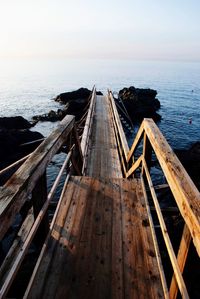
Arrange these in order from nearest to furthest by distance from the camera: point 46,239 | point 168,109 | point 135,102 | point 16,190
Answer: point 16,190, point 46,239, point 135,102, point 168,109

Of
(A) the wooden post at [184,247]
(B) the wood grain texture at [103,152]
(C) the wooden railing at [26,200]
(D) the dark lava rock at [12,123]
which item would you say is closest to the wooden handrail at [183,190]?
(A) the wooden post at [184,247]

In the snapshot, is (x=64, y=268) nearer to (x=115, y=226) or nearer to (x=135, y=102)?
(x=115, y=226)

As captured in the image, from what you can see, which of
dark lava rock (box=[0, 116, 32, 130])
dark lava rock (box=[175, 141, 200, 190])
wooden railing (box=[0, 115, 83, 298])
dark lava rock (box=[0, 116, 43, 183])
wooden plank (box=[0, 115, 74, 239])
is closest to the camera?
wooden plank (box=[0, 115, 74, 239])

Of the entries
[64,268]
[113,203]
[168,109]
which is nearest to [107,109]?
[113,203]

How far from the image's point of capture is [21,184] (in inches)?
90.3

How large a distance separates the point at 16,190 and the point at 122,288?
1.98 meters

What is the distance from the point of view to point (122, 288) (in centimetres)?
334

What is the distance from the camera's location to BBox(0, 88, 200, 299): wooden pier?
229 cm

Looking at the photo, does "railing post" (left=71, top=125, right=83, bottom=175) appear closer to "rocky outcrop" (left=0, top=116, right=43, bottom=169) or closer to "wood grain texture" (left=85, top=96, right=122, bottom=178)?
"wood grain texture" (left=85, top=96, right=122, bottom=178)

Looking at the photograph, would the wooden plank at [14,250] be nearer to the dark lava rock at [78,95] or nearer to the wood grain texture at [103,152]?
the wood grain texture at [103,152]

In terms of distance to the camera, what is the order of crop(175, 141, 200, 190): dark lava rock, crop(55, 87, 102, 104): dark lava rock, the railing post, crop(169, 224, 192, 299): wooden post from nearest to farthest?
crop(169, 224, 192, 299): wooden post
the railing post
crop(175, 141, 200, 190): dark lava rock
crop(55, 87, 102, 104): dark lava rock

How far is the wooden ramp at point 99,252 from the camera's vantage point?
3314 mm

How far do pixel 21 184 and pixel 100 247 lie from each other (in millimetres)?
2148

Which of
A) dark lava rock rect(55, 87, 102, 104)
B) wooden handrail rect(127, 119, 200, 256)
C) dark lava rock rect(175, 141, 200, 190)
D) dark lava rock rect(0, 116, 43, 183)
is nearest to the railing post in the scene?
wooden handrail rect(127, 119, 200, 256)
